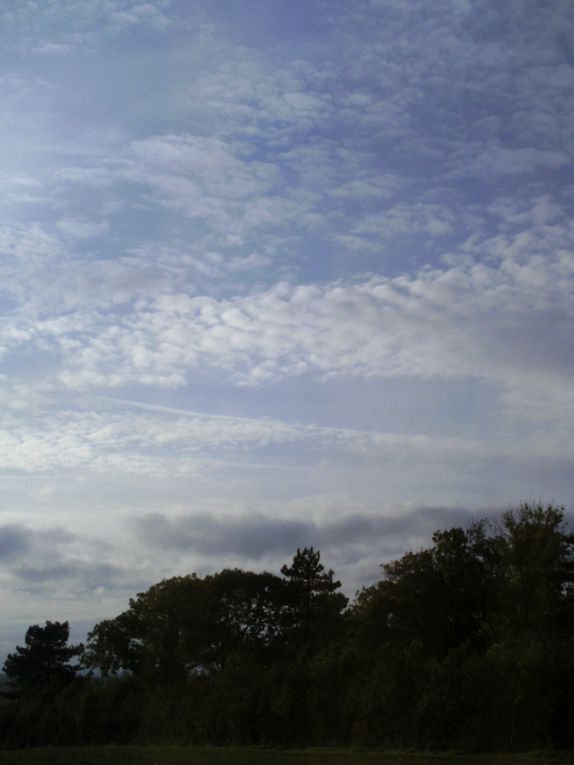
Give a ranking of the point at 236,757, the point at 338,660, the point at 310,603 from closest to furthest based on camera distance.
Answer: the point at 236,757 → the point at 338,660 → the point at 310,603

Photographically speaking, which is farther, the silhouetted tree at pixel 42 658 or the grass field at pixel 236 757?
the silhouetted tree at pixel 42 658

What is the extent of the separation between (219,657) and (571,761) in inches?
1703

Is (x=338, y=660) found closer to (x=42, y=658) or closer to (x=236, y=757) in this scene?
(x=236, y=757)

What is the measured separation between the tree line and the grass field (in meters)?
1.68

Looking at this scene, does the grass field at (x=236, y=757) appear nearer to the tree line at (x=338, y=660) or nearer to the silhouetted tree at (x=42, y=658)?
the tree line at (x=338, y=660)

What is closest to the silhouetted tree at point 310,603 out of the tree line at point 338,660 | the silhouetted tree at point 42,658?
the tree line at point 338,660

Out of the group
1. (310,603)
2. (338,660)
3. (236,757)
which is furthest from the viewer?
(310,603)

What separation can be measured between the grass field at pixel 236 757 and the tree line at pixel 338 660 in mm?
1675

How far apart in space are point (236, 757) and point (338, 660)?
699 cm

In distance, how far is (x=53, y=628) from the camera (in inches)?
2911

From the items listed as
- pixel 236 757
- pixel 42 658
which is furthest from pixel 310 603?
pixel 236 757

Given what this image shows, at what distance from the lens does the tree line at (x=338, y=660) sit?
29.8 metres

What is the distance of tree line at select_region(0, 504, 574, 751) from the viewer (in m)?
29.8

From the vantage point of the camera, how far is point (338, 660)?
36531 mm
